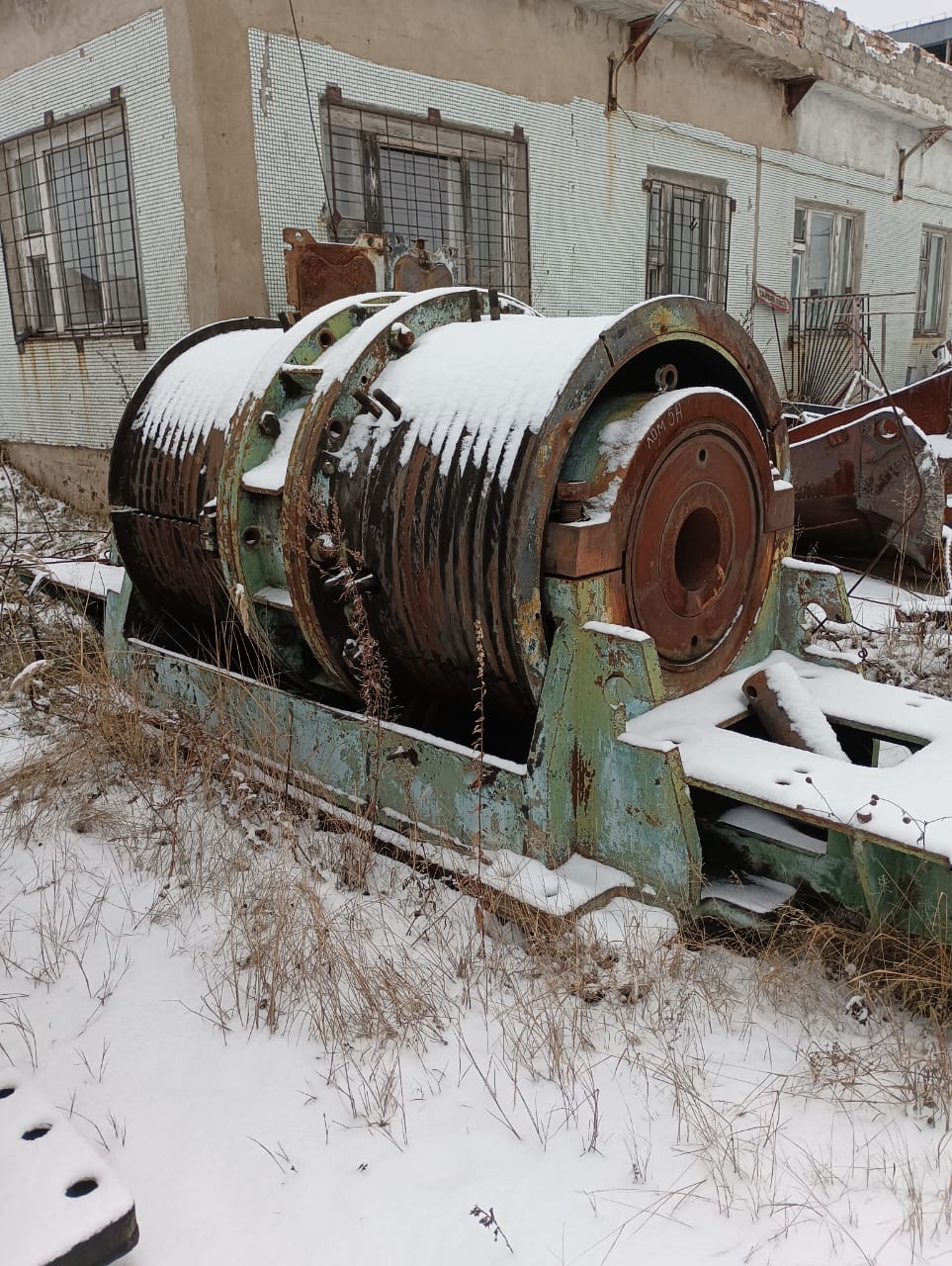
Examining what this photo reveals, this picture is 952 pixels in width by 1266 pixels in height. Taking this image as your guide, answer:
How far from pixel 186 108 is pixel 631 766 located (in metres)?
5.13

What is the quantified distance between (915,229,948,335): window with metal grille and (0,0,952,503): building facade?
298 cm

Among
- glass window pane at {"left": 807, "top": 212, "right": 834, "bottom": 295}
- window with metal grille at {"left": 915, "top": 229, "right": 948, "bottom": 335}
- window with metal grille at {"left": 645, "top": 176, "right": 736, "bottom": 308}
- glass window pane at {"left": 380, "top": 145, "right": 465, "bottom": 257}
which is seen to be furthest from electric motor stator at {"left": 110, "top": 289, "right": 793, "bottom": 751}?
window with metal grille at {"left": 915, "top": 229, "right": 948, "bottom": 335}

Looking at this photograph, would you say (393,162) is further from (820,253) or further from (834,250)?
(834,250)

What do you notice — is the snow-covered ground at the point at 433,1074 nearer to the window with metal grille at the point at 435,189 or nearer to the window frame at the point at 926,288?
the window with metal grille at the point at 435,189

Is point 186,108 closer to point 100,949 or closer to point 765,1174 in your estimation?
point 100,949

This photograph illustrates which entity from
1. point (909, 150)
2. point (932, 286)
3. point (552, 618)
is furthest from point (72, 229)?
point (932, 286)

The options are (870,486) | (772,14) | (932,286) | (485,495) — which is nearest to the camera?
(485,495)

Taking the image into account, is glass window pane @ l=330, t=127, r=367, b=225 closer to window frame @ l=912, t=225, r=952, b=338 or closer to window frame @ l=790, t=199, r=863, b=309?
window frame @ l=790, t=199, r=863, b=309

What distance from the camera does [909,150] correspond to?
40.0ft

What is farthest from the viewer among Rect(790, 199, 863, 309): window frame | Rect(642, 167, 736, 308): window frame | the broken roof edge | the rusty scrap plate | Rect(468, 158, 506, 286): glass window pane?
Rect(790, 199, 863, 309): window frame

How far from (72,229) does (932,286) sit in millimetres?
11754

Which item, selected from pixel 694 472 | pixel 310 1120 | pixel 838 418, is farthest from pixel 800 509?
pixel 310 1120

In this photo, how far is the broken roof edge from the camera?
28.0ft

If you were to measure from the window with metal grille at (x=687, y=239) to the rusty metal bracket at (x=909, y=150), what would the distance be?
13.4 feet
